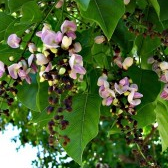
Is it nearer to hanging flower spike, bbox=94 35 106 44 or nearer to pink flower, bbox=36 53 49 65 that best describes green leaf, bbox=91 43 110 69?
hanging flower spike, bbox=94 35 106 44

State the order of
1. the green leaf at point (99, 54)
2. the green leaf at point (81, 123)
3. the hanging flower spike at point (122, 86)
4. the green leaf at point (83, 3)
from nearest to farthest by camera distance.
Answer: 1. the green leaf at point (83, 3)
2. the hanging flower spike at point (122, 86)
3. the green leaf at point (81, 123)
4. the green leaf at point (99, 54)

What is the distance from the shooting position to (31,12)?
2.93ft

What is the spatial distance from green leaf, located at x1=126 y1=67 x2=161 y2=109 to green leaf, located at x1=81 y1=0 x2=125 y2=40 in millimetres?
156

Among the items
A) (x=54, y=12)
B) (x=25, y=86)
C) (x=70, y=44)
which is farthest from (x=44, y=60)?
(x=54, y=12)

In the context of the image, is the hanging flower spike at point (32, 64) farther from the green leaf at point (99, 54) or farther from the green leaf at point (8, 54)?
the green leaf at point (99, 54)

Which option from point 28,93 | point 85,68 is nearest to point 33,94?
point 28,93

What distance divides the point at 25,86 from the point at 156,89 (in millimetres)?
252

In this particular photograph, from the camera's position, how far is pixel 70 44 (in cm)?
78

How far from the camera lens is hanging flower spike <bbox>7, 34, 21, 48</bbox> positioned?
2.84ft

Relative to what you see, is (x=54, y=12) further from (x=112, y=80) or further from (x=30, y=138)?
(x=30, y=138)

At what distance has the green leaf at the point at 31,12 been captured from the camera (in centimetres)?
89

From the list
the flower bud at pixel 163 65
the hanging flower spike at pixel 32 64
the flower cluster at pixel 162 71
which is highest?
the hanging flower spike at pixel 32 64

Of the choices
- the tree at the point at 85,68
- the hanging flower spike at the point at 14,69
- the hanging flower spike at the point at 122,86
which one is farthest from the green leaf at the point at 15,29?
the hanging flower spike at the point at 122,86

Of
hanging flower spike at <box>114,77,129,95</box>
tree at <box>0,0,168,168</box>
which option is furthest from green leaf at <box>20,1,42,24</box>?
hanging flower spike at <box>114,77,129,95</box>
